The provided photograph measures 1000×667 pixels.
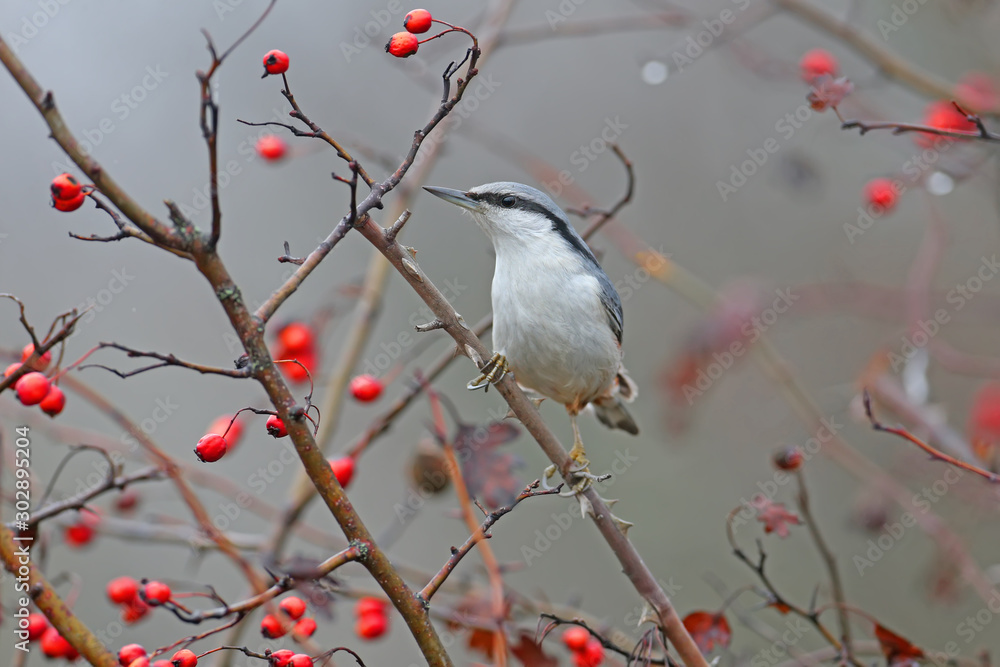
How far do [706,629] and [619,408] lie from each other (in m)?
1.34

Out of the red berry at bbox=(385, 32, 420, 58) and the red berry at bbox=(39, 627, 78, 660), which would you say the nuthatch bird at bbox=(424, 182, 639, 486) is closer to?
the red berry at bbox=(385, 32, 420, 58)

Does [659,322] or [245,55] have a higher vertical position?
[245,55]

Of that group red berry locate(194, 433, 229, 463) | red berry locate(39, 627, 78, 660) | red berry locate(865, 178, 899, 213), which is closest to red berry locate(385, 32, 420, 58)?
red berry locate(194, 433, 229, 463)

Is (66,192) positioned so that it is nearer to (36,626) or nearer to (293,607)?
(293,607)

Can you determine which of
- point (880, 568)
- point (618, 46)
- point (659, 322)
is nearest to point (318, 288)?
point (659, 322)

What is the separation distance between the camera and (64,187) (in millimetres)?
1269

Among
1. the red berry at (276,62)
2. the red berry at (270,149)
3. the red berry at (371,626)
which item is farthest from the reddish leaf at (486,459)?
the red berry at (270,149)

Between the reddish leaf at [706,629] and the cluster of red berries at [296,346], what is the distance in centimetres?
164

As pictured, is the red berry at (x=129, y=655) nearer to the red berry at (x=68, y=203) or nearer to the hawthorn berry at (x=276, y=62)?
the red berry at (x=68, y=203)

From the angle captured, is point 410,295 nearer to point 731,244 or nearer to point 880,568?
point 731,244

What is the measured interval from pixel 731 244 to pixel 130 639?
5.19 m

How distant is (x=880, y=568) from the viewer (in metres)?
5.38

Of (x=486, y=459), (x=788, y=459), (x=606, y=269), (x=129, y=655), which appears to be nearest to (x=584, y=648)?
(x=486, y=459)

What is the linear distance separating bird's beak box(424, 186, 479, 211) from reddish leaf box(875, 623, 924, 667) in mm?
1719
